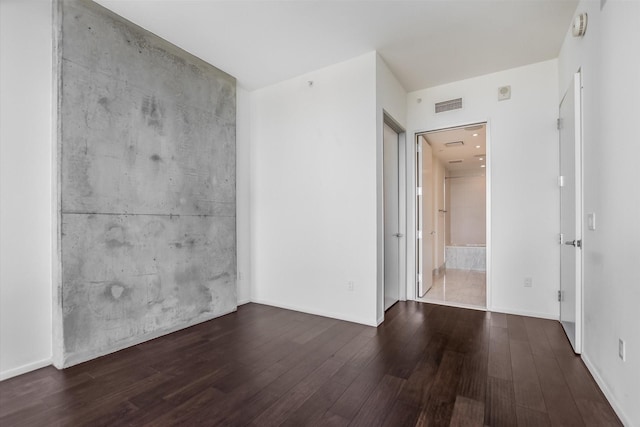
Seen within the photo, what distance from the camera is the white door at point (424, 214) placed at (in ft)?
14.2

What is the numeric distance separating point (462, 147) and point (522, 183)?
8.42 feet

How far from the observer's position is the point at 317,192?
3703 millimetres

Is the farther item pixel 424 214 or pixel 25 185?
pixel 424 214

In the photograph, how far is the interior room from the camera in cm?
190

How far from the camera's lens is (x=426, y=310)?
12.4 feet

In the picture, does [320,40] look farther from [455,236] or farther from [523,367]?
[455,236]

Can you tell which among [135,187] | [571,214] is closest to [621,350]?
[571,214]

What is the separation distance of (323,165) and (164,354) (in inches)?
98.7

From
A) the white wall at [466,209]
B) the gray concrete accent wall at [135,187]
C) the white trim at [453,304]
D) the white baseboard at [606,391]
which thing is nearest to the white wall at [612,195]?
the white baseboard at [606,391]

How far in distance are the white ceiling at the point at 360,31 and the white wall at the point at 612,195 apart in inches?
23.2

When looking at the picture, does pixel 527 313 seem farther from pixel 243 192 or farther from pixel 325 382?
pixel 243 192

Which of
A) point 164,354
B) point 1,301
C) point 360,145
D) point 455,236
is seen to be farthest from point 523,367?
point 455,236

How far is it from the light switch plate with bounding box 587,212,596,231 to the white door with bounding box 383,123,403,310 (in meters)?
2.04

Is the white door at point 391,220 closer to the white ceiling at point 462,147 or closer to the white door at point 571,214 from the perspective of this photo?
the white ceiling at point 462,147
